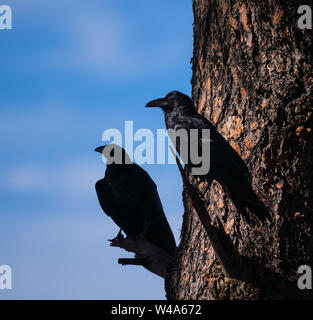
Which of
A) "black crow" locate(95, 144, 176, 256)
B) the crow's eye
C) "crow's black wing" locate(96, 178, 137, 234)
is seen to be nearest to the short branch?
"black crow" locate(95, 144, 176, 256)

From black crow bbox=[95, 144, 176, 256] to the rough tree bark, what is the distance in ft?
5.82

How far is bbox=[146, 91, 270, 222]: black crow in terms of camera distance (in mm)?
3539

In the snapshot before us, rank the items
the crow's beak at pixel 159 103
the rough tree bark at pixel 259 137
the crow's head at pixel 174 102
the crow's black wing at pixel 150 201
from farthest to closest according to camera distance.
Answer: the crow's black wing at pixel 150 201 < the crow's beak at pixel 159 103 < the crow's head at pixel 174 102 < the rough tree bark at pixel 259 137

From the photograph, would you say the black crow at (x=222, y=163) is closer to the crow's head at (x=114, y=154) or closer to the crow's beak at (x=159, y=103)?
the crow's beak at (x=159, y=103)

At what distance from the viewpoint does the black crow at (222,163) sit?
354 centimetres

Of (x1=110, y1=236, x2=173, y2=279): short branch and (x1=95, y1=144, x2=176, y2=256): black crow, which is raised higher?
(x1=95, y1=144, x2=176, y2=256): black crow

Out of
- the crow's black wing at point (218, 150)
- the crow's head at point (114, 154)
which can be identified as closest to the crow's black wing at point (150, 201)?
the crow's head at point (114, 154)

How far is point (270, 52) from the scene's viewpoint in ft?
12.7

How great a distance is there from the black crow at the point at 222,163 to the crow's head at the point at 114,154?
79.9 inches

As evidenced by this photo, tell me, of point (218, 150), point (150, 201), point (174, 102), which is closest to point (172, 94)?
point (174, 102)

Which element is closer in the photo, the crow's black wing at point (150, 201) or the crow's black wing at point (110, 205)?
the crow's black wing at point (150, 201)

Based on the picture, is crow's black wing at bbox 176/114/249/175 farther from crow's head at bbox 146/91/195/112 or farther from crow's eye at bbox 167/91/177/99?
crow's eye at bbox 167/91/177/99

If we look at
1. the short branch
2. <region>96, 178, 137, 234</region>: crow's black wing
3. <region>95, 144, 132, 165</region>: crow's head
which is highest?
<region>95, 144, 132, 165</region>: crow's head
